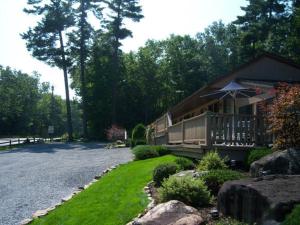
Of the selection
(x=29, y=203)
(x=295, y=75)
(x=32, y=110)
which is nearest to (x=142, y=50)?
(x=32, y=110)

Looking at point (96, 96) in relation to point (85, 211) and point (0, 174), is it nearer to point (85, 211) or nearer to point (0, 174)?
point (0, 174)

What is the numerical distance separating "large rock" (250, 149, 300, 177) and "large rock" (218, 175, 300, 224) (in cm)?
132

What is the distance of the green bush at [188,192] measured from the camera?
7.64m

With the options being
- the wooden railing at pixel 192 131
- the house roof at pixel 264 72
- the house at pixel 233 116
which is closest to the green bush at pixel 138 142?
the house at pixel 233 116

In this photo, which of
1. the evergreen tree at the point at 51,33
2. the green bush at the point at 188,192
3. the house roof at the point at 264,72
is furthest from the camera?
the evergreen tree at the point at 51,33

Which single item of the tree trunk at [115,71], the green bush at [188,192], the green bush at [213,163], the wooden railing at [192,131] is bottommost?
the green bush at [188,192]

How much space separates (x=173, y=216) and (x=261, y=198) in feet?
5.24

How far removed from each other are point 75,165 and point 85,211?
423 inches

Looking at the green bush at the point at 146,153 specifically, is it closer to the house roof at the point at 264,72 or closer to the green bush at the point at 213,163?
the house roof at the point at 264,72

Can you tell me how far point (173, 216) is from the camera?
662 centimetres

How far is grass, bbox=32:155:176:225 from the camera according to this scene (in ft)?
27.2

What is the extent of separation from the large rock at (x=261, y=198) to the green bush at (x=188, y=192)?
0.76 metres

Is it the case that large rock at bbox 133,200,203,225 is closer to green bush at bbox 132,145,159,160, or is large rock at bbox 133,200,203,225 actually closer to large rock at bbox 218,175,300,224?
large rock at bbox 218,175,300,224

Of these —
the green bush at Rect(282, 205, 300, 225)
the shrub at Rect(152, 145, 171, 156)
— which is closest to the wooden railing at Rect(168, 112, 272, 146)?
the shrub at Rect(152, 145, 171, 156)
